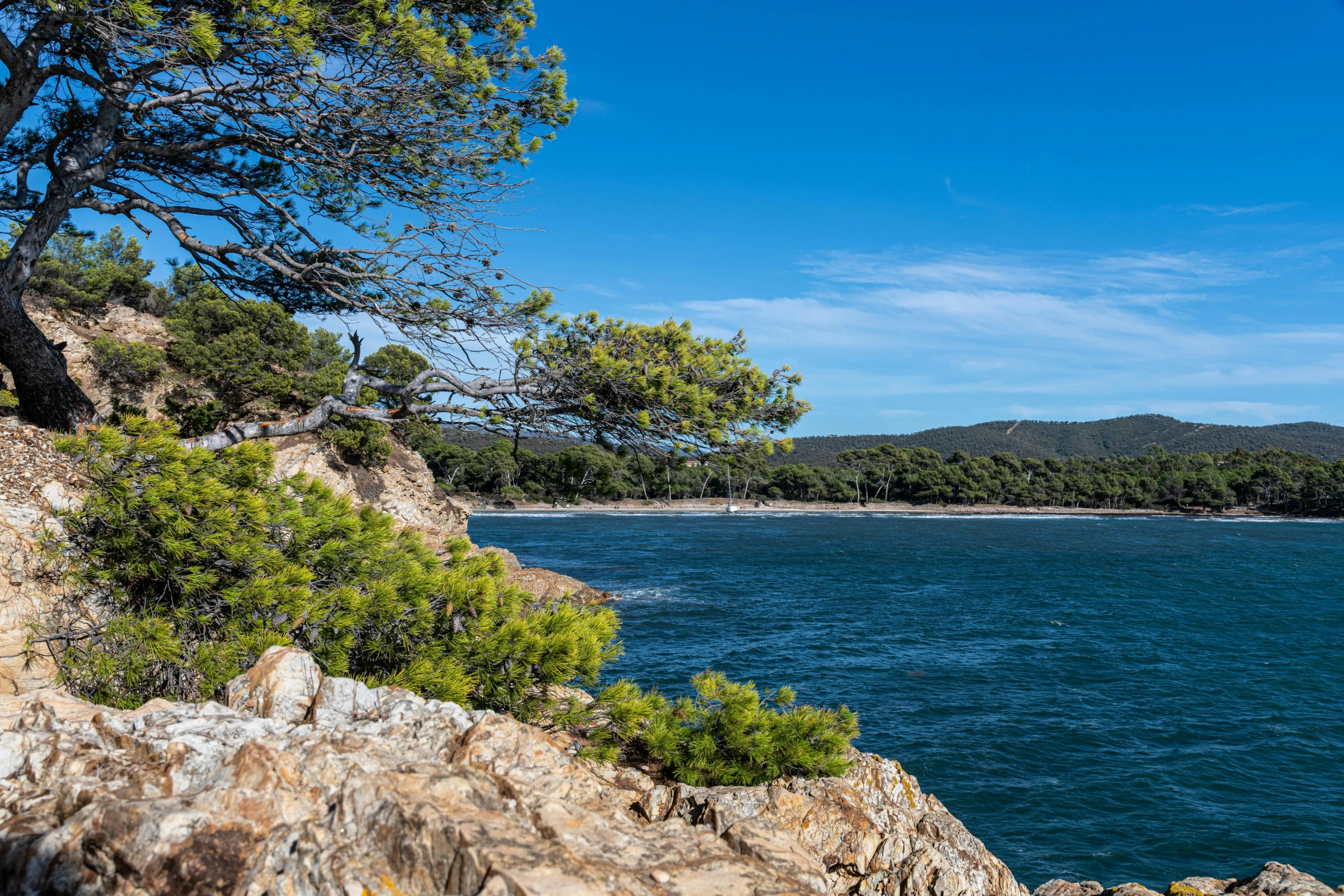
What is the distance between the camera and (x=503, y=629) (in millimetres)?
6148

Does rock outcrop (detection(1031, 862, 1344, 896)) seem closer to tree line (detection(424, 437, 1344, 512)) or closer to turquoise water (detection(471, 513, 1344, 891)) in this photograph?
turquoise water (detection(471, 513, 1344, 891))

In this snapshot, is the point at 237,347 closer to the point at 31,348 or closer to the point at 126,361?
the point at 126,361

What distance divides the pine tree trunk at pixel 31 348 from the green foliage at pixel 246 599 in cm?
183

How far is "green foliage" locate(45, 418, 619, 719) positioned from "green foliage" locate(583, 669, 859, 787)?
51 centimetres

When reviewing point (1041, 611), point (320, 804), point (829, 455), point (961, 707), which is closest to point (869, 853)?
point (320, 804)

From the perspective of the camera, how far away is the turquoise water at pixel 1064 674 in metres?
13.9

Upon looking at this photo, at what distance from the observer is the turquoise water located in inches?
548

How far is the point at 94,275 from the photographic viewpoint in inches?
1137

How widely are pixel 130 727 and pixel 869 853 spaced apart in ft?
16.9

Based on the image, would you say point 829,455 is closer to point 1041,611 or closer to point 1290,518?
point 1290,518

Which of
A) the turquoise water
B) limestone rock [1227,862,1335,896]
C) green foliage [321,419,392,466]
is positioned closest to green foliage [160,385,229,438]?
green foliage [321,419,392,466]

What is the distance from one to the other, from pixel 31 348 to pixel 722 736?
24.6 feet

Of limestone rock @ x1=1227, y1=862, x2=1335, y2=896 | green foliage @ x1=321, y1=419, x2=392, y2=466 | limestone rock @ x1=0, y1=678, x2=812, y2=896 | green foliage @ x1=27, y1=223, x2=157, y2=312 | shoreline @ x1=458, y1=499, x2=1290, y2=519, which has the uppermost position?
green foliage @ x1=27, y1=223, x2=157, y2=312

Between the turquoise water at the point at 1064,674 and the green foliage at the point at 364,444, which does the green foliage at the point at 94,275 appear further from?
the turquoise water at the point at 1064,674
